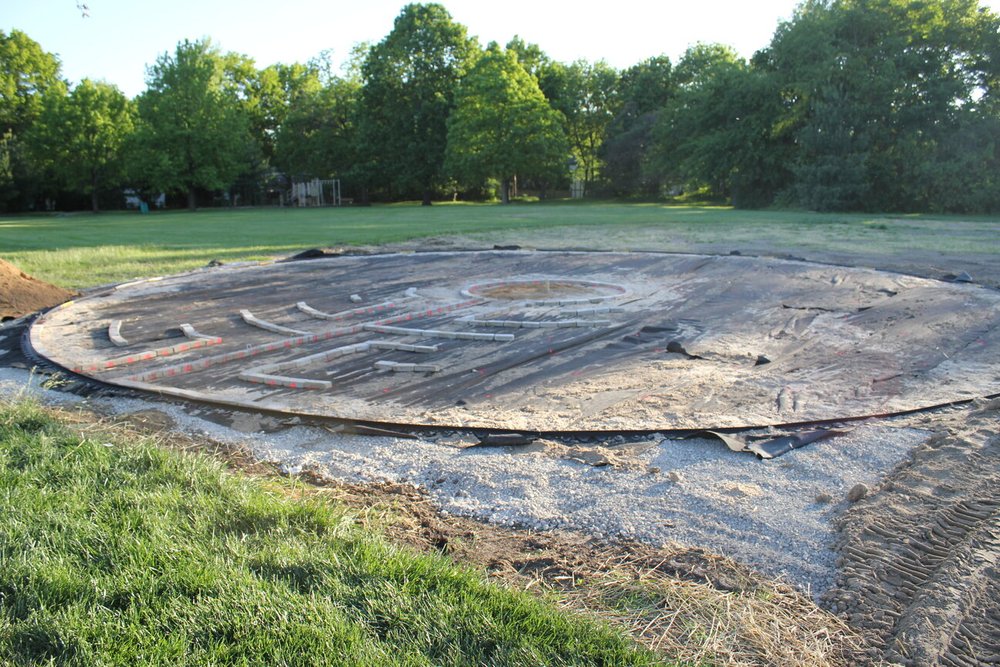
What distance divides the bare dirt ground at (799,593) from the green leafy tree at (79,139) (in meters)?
49.4

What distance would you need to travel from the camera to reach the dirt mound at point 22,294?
30.7ft

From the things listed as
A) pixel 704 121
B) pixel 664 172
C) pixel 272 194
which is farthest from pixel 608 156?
pixel 272 194

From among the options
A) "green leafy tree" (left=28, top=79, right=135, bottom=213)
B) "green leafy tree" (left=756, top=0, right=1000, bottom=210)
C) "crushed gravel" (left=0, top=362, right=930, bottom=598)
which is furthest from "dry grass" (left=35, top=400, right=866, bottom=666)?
"green leafy tree" (left=28, top=79, right=135, bottom=213)

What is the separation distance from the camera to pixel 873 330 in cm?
790

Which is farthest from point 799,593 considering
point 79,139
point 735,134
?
point 79,139

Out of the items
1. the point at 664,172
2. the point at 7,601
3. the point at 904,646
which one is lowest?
→ the point at 904,646

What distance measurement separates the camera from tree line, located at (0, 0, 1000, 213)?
1393 inches

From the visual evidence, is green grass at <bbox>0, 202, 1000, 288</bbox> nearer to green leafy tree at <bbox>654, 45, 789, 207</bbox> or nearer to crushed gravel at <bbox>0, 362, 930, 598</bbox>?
crushed gravel at <bbox>0, 362, 930, 598</bbox>

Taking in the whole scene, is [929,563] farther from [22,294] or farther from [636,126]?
[636,126]

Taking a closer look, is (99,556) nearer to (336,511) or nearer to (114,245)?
(336,511)

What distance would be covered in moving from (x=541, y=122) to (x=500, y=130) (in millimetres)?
2886

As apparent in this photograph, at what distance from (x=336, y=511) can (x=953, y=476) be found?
130 inches

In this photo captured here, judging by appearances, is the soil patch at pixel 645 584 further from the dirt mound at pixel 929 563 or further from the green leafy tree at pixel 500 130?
the green leafy tree at pixel 500 130

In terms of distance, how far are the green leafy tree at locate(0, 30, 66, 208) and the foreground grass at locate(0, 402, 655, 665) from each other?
167 feet
